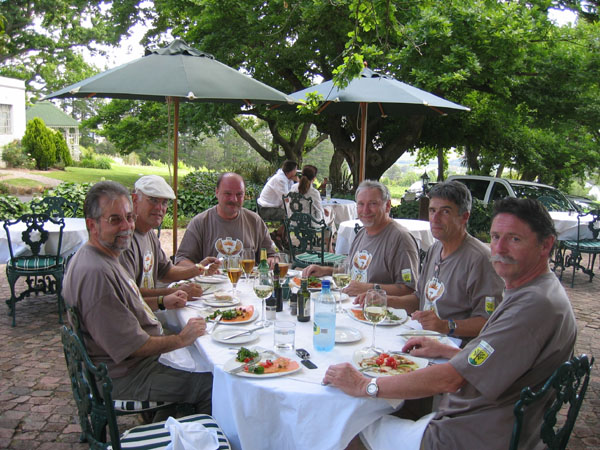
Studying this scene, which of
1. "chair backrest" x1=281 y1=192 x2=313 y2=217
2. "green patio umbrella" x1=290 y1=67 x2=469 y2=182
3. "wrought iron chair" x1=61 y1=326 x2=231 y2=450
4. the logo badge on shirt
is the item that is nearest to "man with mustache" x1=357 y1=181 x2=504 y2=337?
the logo badge on shirt

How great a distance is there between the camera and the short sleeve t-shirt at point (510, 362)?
71.9 inches

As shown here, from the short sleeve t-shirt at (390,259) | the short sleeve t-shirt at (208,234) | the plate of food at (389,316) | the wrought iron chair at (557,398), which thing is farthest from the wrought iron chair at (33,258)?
the wrought iron chair at (557,398)

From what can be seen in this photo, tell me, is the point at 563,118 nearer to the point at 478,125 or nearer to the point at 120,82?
the point at 478,125

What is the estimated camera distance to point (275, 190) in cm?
977

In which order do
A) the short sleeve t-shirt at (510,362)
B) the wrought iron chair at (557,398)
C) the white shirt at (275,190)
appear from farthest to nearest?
the white shirt at (275,190), the short sleeve t-shirt at (510,362), the wrought iron chair at (557,398)

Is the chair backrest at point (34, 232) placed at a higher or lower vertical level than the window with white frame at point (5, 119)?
lower

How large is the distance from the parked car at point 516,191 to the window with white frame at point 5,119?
26335 millimetres

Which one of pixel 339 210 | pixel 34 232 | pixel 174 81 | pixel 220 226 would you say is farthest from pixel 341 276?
pixel 339 210

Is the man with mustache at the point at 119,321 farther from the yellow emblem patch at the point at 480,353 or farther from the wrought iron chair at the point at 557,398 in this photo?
the wrought iron chair at the point at 557,398

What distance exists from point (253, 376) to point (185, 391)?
0.87 m

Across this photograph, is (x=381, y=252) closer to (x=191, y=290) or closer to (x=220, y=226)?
(x=191, y=290)

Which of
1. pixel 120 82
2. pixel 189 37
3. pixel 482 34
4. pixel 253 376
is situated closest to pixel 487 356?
pixel 253 376

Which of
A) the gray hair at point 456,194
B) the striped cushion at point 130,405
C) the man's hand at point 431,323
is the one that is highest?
the gray hair at point 456,194

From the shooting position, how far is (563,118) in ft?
38.2
